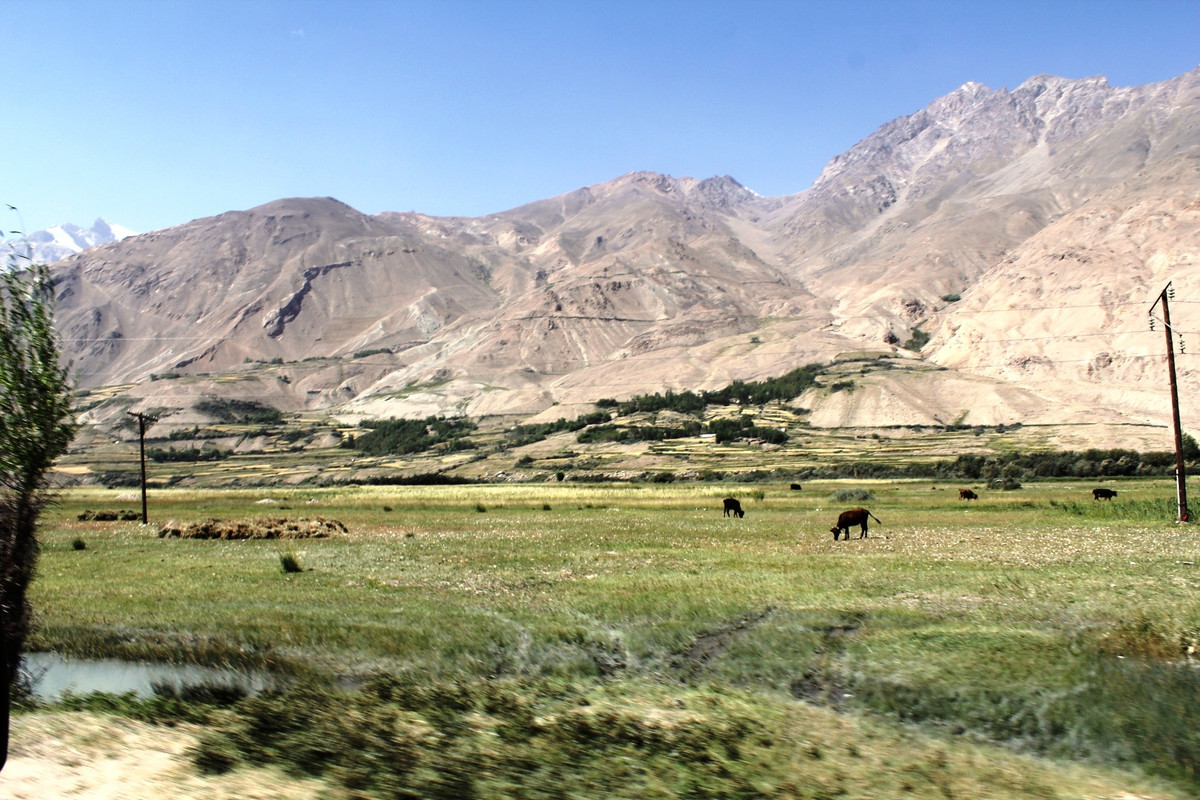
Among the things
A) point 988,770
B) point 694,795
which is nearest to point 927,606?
point 988,770

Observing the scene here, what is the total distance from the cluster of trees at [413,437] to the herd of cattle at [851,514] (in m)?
107

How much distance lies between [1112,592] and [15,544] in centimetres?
1884

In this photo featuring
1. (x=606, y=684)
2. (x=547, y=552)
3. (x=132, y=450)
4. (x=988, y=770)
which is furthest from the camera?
(x=132, y=450)

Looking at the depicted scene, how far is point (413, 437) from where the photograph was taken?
570 feet

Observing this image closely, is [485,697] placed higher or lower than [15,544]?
lower

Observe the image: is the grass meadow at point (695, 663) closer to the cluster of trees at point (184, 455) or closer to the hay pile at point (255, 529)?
the hay pile at point (255, 529)

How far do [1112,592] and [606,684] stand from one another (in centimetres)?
1094

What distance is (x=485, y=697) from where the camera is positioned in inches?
456

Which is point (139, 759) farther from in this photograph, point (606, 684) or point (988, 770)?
point (988, 770)

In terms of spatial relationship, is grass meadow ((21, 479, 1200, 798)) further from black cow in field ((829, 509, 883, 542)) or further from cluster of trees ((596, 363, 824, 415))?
cluster of trees ((596, 363, 824, 415))

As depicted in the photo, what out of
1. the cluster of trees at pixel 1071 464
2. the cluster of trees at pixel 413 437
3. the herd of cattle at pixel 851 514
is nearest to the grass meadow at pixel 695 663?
the herd of cattle at pixel 851 514

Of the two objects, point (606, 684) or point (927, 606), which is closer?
point (606, 684)

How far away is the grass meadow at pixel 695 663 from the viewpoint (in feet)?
30.6

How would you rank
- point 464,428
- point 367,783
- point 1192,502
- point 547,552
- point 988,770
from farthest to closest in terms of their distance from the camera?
point 464,428 → point 1192,502 → point 547,552 → point 988,770 → point 367,783
